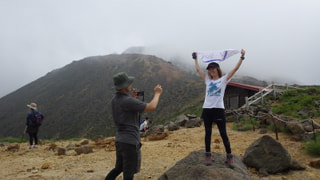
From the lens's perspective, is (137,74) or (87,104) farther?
(137,74)

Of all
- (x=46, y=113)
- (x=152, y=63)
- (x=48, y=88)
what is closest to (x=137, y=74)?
(x=152, y=63)

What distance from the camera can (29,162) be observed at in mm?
6672

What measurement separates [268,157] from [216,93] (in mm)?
1905

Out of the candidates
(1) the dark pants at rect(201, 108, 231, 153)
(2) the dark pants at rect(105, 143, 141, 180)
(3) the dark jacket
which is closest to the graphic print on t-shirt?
(1) the dark pants at rect(201, 108, 231, 153)

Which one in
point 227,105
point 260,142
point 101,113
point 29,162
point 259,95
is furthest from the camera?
point 101,113

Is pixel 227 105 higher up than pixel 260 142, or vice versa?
pixel 260 142

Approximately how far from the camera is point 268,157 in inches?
172

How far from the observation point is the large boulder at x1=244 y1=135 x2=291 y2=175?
426cm

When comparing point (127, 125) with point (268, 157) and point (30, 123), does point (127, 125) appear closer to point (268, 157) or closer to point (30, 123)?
point (268, 157)

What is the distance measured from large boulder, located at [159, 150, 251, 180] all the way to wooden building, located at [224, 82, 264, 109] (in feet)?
49.3

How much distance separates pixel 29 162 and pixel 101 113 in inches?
1339

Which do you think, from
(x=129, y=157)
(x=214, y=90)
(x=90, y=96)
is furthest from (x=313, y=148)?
(x=90, y=96)

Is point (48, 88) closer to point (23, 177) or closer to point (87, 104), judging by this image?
point (87, 104)

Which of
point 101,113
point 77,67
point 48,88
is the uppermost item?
point 77,67
